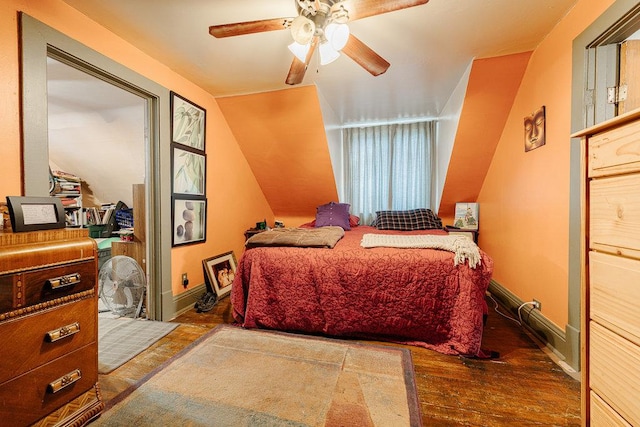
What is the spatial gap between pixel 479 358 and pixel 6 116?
9.91 ft

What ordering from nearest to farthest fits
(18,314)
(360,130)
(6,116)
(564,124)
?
(18,314) < (6,116) < (564,124) < (360,130)

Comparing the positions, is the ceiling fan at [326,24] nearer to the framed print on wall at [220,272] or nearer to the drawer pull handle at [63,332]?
the drawer pull handle at [63,332]

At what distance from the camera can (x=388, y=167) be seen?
3.72 metres

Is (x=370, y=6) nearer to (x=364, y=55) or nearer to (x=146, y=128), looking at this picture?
(x=364, y=55)

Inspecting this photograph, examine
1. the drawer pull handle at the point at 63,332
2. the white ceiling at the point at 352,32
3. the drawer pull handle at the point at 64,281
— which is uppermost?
the white ceiling at the point at 352,32

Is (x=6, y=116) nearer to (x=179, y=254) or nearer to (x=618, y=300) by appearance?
(x=179, y=254)

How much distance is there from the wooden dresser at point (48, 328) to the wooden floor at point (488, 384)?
0.34 meters

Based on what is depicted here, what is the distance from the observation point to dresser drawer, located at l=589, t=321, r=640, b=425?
698 millimetres

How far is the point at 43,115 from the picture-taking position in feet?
4.62

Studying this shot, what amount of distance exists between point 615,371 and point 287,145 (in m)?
3.03

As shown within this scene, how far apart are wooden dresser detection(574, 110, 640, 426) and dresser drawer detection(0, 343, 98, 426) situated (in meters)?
1.98

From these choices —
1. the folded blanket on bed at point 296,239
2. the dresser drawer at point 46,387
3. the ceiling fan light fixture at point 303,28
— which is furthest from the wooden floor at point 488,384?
the ceiling fan light fixture at point 303,28

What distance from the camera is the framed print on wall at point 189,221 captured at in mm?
2340

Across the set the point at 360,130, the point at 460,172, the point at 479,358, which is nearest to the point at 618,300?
the point at 479,358
